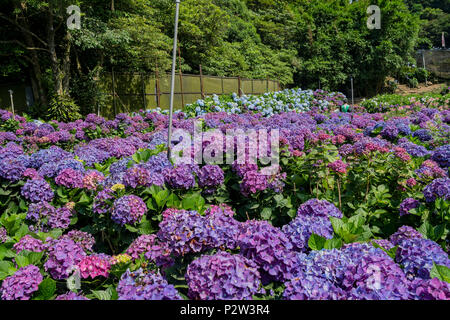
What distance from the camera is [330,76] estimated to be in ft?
77.6

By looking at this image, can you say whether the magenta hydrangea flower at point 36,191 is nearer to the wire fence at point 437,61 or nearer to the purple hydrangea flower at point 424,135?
the purple hydrangea flower at point 424,135

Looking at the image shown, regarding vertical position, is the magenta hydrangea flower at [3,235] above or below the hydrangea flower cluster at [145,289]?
below

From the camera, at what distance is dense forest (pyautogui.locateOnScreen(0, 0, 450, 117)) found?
32.0 feet

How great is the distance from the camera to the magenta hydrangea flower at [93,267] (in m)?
1.39

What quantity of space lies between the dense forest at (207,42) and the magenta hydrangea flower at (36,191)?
8.07 metres

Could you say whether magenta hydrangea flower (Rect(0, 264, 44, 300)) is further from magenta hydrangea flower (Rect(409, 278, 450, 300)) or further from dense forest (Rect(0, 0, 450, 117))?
dense forest (Rect(0, 0, 450, 117))

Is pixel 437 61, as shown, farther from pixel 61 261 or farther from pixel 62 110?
pixel 61 261

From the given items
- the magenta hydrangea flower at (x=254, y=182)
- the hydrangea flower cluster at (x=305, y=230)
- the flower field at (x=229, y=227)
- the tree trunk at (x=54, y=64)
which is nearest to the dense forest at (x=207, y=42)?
the tree trunk at (x=54, y=64)

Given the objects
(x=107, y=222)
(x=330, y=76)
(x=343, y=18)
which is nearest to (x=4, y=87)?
(x=107, y=222)

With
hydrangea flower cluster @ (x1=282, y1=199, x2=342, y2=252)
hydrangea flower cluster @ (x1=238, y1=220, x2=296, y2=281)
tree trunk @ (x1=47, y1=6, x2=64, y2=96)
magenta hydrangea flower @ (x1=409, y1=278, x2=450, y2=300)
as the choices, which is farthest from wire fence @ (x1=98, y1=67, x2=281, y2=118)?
magenta hydrangea flower @ (x1=409, y1=278, x2=450, y2=300)

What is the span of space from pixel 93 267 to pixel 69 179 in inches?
39.1

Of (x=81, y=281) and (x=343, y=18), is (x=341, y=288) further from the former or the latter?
(x=343, y=18)

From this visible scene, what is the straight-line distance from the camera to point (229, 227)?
1.33 metres
